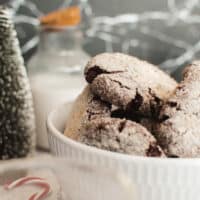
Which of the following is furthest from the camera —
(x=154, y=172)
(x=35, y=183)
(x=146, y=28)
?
(x=146, y=28)

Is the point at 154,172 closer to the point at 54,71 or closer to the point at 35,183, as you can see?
the point at 35,183

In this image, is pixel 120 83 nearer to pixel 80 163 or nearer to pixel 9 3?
pixel 80 163

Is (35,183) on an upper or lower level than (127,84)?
lower

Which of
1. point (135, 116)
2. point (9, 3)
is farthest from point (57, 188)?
point (9, 3)

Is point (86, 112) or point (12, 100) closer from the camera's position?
point (86, 112)

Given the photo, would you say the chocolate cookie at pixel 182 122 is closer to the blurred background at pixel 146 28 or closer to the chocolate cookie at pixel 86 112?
the chocolate cookie at pixel 86 112

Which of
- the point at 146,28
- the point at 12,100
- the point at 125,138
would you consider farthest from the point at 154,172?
the point at 146,28
